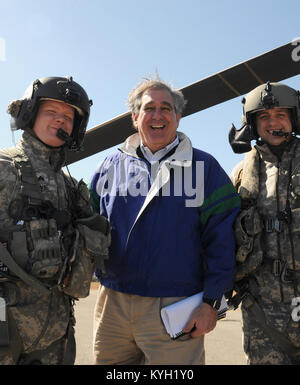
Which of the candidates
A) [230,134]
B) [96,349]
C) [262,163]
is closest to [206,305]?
[96,349]

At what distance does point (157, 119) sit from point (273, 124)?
1.03 metres

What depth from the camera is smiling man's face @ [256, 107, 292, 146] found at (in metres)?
3.29

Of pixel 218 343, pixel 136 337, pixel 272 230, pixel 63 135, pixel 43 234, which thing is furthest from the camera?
pixel 218 343

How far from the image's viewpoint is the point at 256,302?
118 inches

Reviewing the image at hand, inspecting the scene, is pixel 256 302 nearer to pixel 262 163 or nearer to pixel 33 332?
pixel 262 163

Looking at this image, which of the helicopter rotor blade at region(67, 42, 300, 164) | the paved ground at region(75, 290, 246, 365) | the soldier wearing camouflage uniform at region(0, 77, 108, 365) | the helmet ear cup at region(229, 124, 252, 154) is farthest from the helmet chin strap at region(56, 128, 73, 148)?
the paved ground at region(75, 290, 246, 365)

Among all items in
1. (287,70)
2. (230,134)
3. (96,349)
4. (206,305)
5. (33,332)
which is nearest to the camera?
(33,332)

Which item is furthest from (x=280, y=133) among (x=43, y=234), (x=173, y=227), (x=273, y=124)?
(x=43, y=234)

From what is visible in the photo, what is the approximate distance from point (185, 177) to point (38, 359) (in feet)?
5.26

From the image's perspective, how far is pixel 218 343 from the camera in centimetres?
612

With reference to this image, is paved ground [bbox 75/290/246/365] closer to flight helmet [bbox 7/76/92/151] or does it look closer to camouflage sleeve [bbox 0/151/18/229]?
camouflage sleeve [bbox 0/151/18/229]

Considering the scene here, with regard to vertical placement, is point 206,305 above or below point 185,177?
below

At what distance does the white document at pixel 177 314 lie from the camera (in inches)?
104

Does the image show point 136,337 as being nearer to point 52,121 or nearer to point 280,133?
point 52,121
